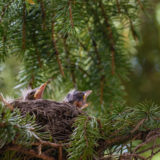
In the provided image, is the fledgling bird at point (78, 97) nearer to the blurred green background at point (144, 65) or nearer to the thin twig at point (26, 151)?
the blurred green background at point (144, 65)

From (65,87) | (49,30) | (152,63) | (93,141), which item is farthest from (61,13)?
(152,63)

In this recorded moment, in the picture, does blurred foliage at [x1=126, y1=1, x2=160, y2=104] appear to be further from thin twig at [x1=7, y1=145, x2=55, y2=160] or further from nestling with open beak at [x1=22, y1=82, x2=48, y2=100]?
thin twig at [x1=7, y1=145, x2=55, y2=160]

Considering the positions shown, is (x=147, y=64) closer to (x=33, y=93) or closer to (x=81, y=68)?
(x=81, y=68)

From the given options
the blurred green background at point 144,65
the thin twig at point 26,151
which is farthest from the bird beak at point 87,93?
the thin twig at point 26,151

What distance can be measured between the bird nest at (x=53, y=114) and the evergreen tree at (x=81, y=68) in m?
0.05

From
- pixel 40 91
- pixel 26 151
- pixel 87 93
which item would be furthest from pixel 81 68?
pixel 26 151

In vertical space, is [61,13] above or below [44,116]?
above

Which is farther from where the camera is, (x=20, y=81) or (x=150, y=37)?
(x=150, y=37)

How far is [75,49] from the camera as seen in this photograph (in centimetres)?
191

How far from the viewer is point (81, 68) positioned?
1954 millimetres

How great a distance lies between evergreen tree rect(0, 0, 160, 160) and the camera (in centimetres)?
109

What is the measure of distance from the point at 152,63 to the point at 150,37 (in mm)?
249

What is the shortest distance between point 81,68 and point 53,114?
1.73 feet

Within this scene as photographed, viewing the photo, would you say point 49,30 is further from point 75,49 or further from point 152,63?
point 152,63
